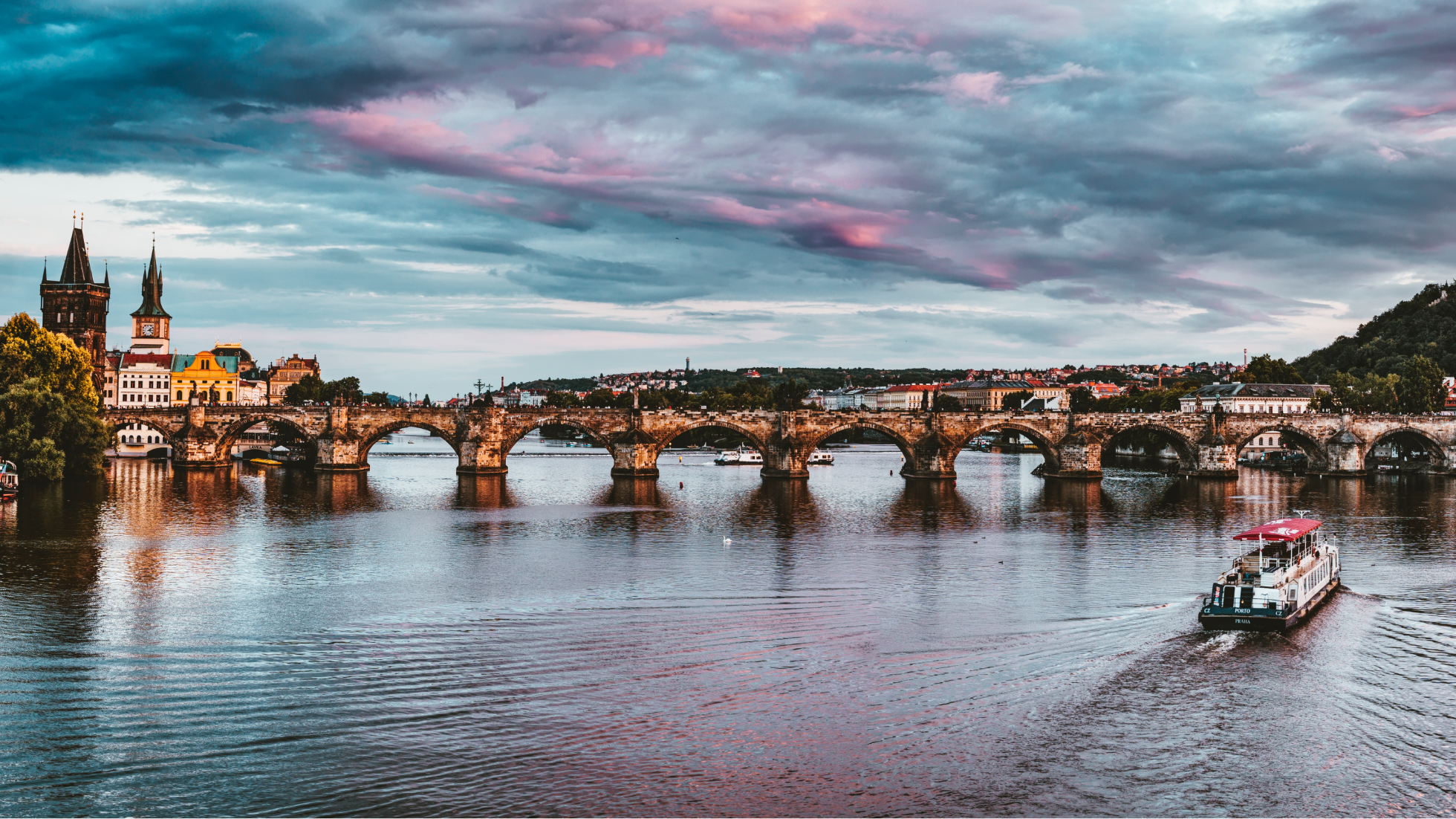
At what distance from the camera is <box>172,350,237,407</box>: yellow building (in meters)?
135

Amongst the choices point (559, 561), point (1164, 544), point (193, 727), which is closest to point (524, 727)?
point (193, 727)

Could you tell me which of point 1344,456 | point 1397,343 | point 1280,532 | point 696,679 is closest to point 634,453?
point 1280,532

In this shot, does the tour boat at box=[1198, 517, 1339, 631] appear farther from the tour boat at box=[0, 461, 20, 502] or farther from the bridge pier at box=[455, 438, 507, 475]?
the bridge pier at box=[455, 438, 507, 475]

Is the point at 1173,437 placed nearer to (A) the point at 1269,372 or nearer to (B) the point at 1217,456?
(B) the point at 1217,456

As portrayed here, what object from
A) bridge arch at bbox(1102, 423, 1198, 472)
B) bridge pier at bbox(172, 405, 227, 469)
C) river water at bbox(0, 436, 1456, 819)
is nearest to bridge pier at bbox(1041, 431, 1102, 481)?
bridge arch at bbox(1102, 423, 1198, 472)

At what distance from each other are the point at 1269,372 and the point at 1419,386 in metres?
29.8

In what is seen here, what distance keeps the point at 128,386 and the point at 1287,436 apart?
132m

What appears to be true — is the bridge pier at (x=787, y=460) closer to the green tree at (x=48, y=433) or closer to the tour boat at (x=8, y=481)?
the green tree at (x=48, y=433)

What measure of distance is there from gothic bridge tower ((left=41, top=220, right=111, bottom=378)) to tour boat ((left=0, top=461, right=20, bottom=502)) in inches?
2392

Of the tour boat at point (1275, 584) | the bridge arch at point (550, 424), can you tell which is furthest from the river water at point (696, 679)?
the bridge arch at point (550, 424)

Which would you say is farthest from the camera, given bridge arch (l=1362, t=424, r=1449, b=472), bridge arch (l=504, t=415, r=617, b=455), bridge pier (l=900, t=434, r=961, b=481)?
bridge arch (l=1362, t=424, r=1449, b=472)

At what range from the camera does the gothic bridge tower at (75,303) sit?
116 meters

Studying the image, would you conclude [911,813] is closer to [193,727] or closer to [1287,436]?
[193,727]

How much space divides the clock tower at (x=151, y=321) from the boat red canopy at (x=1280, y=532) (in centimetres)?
14108
